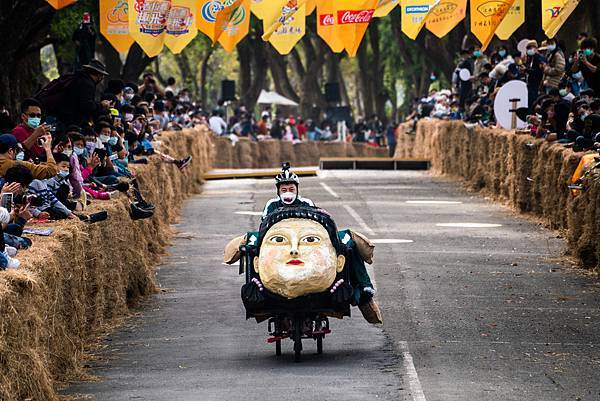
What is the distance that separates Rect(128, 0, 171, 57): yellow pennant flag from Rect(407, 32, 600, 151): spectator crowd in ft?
24.4

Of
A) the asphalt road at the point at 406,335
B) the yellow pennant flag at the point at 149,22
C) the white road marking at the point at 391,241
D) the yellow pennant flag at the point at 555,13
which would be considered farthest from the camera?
the yellow pennant flag at the point at 149,22

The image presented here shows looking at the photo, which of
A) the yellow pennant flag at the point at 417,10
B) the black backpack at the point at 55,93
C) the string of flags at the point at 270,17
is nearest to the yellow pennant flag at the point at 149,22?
the string of flags at the point at 270,17

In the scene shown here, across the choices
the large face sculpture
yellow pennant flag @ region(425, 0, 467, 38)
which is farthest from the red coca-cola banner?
the large face sculpture

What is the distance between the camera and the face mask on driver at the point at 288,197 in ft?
51.7

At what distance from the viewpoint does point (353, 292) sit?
613 inches

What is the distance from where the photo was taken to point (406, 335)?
17.0 metres

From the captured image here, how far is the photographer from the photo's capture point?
1544cm

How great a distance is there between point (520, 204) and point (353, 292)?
58.1 feet

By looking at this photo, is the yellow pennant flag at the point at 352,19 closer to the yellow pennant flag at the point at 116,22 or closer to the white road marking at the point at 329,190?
the yellow pennant flag at the point at 116,22

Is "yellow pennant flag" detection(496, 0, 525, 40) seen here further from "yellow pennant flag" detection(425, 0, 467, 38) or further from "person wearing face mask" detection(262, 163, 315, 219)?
"person wearing face mask" detection(262, 163, 315, 219)

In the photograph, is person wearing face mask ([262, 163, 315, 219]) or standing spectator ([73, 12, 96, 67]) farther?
standing spectator ([73, 12, 96, 67])

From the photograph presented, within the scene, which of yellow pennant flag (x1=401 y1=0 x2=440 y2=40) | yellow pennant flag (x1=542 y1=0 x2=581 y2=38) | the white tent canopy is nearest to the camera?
yellow pennant flag (x1=542 y1=0 x2=581 y2=38)

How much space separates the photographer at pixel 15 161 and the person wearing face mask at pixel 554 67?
16575 mm

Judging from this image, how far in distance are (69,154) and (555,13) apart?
10.5 m
